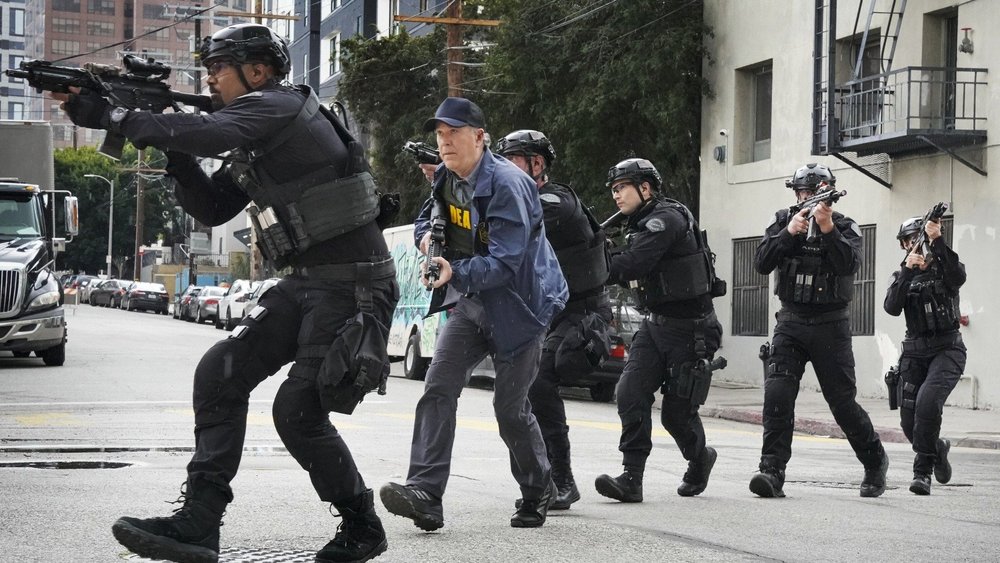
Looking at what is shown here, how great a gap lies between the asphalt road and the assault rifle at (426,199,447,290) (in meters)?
1.14

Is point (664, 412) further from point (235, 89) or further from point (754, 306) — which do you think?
point (754, 306)

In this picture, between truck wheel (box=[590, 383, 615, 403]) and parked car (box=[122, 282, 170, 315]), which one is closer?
truck wheel (box=[590, 383, 615, 403])

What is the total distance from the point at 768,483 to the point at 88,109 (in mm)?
4694

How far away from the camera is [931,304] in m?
9.76

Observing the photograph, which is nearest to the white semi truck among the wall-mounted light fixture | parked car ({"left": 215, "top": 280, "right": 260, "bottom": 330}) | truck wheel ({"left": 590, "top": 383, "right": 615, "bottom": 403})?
truck wheel ({"left": 590, "top": 383, "right": 615, "bottom": 403})

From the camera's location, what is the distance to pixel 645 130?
2622 centimetres

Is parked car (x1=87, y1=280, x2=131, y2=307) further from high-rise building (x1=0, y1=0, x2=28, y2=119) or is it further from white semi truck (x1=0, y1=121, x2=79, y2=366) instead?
high-rise building (x1=0, y1=0, x2=28, y2=119)

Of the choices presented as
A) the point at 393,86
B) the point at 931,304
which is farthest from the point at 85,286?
the point at 931,304

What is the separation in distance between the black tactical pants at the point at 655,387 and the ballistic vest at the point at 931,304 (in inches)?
83.2

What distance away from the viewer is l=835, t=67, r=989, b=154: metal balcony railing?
19719mm

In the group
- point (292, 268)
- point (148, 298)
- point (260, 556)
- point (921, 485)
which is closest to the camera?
point (292, 268)

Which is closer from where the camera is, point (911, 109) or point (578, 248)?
point (578, 248)

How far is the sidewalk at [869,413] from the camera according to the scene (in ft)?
51.4

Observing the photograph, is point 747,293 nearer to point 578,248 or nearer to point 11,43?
point 578,248
